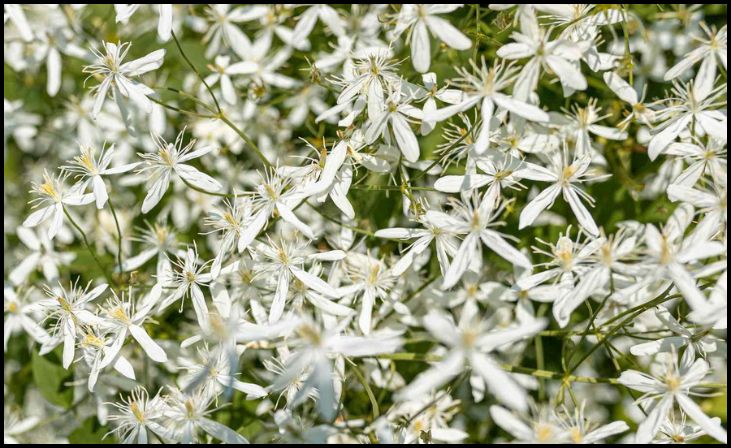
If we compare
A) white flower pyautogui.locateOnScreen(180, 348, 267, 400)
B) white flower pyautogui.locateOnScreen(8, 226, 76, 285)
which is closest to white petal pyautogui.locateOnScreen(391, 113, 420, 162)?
white flower pyautogui.locateOnScreen(180, 348, 267, 400)

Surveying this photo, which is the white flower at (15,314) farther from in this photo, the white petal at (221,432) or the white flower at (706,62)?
the white flower at (706,62)

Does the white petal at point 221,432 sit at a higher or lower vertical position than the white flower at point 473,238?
lower

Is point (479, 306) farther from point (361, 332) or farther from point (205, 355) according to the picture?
point (205, 355)

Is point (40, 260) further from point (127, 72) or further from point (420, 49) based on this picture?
point (420, 49)

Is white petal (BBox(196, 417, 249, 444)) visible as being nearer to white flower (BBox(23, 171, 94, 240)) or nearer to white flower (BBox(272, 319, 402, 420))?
white flower (BBox(272, 319, 402, 420))

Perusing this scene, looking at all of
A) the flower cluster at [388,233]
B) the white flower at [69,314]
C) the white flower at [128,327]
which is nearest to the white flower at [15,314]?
the flower cluster at [388,233]

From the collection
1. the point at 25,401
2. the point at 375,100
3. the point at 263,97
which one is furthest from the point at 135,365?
the point at 375,100

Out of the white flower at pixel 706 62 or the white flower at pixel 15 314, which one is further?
the white flower at pixel 15 314

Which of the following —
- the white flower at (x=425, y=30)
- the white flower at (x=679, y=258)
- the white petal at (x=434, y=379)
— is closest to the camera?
the white petal at (x=434, y=379)

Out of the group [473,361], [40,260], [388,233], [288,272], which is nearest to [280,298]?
[288,272]
